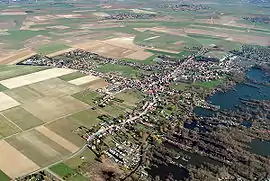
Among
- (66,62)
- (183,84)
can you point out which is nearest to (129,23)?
(66,62)

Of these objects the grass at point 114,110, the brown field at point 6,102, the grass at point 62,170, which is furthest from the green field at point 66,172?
the brown field at point 6,102

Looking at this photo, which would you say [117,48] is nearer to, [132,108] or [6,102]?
[132,108]

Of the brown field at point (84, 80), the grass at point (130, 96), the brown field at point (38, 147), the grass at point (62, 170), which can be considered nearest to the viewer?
the grass at point (62, 170)

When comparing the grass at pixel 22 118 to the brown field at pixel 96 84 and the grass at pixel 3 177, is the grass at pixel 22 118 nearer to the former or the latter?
the grass at pixel 3 177

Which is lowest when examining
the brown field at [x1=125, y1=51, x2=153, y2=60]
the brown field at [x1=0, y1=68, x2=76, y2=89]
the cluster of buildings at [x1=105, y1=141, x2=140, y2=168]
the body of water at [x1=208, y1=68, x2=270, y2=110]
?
the body of water at [x1=208, y1=68, x2=270, y2=110]

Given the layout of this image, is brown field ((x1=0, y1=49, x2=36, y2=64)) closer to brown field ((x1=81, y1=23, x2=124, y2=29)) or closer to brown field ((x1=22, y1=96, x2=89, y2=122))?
brown field ((x1=22, y1=96, x2=89, y2=122))

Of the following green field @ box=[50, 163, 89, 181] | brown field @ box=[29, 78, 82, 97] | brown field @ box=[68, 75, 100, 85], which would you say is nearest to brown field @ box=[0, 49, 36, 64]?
brown field @ box=[29, 78, 82, 97]
